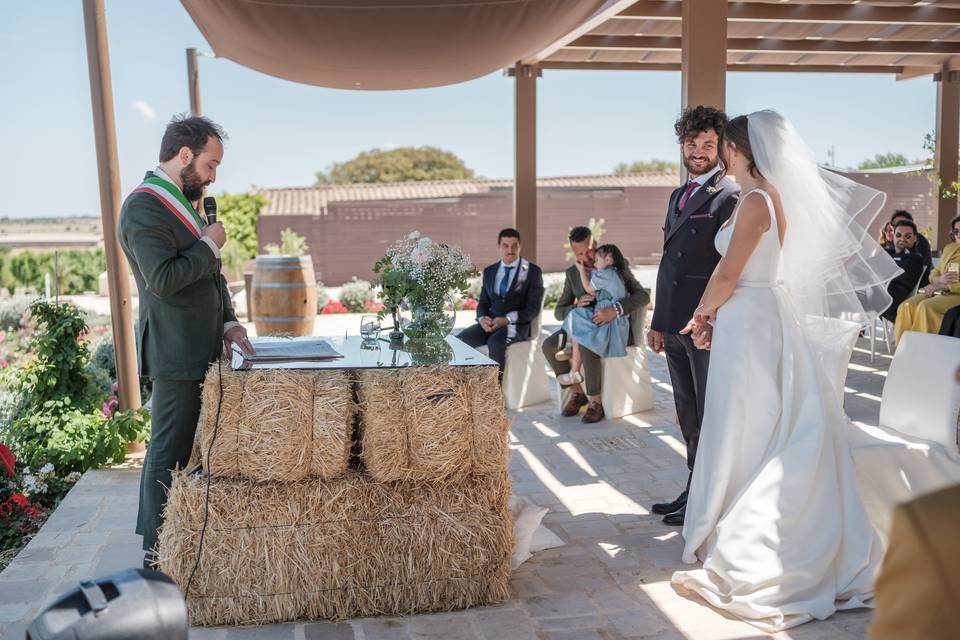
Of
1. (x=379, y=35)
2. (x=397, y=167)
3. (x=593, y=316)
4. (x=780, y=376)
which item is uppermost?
(x=397, y=167)

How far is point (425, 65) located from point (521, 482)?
2690 mm

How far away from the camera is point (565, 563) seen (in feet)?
12.0

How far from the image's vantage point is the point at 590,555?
3752 millimetres

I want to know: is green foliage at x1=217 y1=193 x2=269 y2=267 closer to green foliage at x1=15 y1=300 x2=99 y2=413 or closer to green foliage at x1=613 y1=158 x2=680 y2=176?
green foliage at x1=15 y1=300 x2=99 y2=413

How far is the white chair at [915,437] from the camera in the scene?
3.50 meters

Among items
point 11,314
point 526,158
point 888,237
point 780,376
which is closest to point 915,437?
point 780,376

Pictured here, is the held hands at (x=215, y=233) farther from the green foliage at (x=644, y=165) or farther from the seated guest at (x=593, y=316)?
the green foliage at (x=644, y=165)

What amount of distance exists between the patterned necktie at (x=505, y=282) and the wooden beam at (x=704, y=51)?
5.78 ft

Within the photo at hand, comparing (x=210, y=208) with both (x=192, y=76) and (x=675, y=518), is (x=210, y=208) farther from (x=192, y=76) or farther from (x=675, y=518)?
(x=192, y=76)

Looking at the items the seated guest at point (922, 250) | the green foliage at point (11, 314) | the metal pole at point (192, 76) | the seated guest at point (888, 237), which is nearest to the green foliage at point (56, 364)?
the metal pole at point (192, 76)

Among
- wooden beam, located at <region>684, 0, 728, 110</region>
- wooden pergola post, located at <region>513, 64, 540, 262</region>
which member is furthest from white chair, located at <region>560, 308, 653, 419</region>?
wooden pergola post, located at <region>513, 64, 540, 262</region>

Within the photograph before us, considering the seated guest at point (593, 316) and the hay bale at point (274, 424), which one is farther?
the seated guest at point (593, 316)

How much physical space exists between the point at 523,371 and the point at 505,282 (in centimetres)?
77

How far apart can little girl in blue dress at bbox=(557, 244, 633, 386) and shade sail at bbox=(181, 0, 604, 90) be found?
1624 mm
